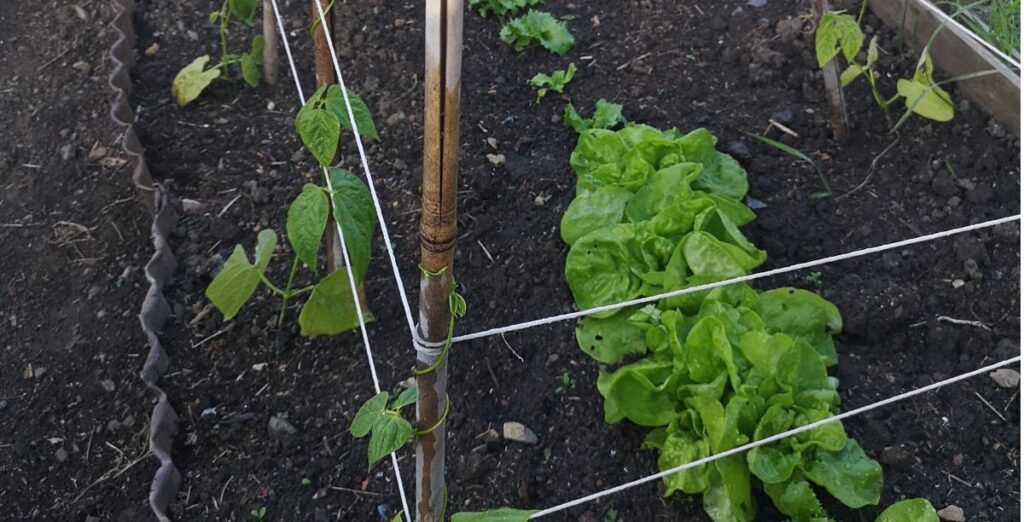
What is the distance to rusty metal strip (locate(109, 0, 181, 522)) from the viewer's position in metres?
1.85

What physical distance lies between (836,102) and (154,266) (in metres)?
1.84

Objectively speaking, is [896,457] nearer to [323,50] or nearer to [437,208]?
[437,208]

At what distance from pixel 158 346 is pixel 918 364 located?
1.72 m

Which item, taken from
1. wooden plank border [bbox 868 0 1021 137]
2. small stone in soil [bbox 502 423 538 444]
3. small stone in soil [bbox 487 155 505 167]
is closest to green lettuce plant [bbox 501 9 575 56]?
small stone in soil [bbox 487 155 505 167]

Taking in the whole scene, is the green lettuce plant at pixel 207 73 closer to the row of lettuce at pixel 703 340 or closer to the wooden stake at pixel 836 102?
the row of lettuce at pixel 703 340

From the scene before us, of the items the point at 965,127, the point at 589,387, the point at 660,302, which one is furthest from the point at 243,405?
the point at 965,127

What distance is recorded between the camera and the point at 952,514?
177 cm

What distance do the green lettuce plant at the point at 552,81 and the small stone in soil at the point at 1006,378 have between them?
1400mm

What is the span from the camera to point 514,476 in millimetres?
1865

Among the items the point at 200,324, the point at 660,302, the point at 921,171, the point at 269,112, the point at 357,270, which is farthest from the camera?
the point at 269,112

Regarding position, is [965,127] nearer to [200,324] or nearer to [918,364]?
[918,364]

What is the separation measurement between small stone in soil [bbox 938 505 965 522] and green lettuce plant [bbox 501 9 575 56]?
5.70 ft

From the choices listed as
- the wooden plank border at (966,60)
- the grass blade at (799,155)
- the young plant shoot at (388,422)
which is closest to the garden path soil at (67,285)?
the young plant shoot at (388,422)

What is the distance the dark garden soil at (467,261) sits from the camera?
188 centimetres
